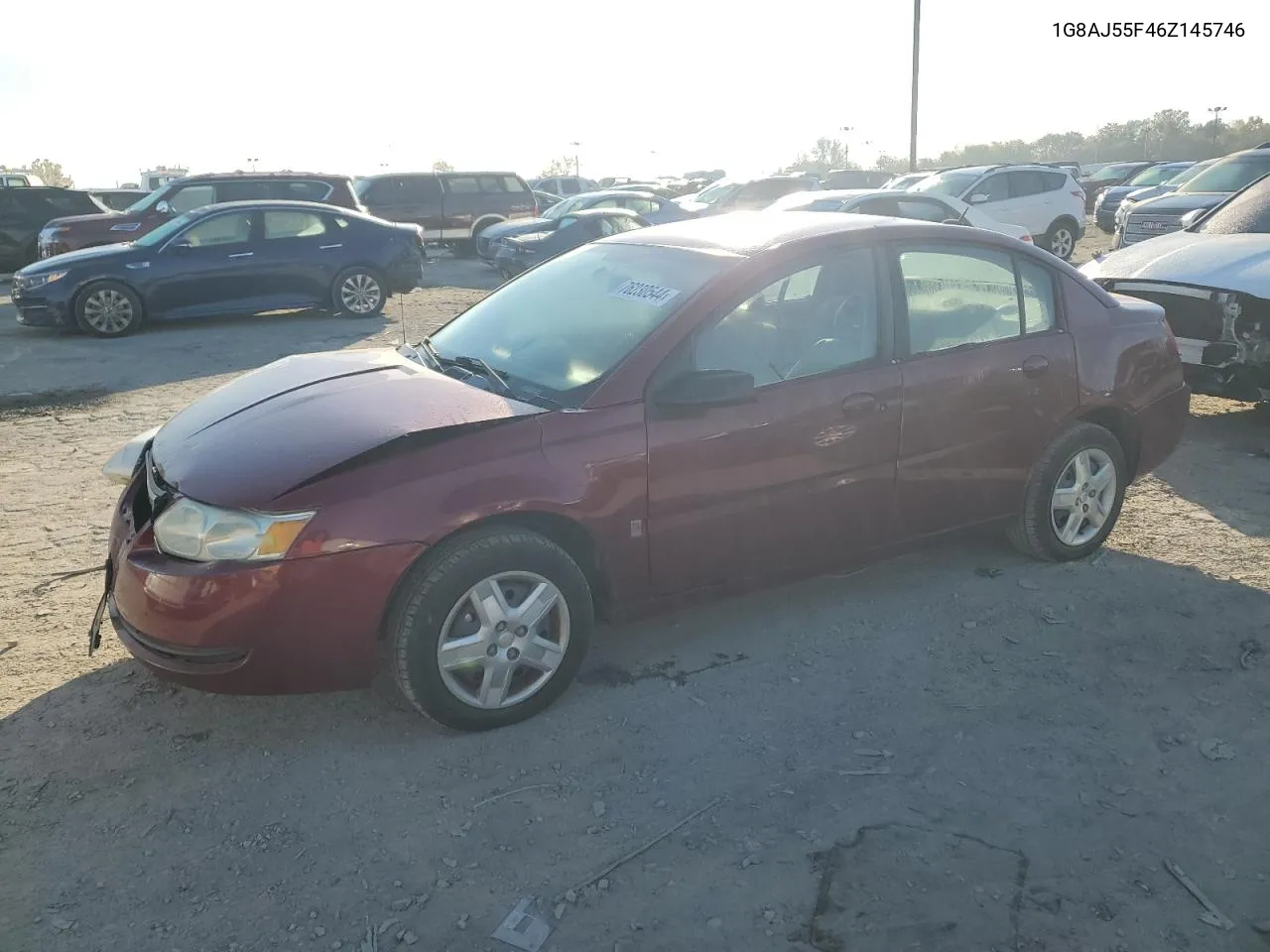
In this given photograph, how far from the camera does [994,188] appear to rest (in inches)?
685

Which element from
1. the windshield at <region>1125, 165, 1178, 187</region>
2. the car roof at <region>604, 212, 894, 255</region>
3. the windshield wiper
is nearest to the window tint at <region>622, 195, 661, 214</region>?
the windshield at <region>1125, 165, 1178, 187</region>

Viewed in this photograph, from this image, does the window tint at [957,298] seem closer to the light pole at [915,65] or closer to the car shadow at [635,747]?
the car shadow at [635,747]

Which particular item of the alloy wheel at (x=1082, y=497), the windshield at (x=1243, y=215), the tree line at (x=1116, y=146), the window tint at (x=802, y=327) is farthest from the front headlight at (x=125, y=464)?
the tree line at (x=1116, y=146)

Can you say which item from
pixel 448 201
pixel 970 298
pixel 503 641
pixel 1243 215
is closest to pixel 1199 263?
pixel 1243 215

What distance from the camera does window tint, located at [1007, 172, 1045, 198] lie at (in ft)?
57.8

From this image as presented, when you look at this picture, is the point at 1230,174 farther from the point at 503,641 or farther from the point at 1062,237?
the point at 503,641

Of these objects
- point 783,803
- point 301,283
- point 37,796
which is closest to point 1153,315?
point 783,803

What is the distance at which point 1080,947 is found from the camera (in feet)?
8.42

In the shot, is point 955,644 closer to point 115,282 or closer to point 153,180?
point 115,282

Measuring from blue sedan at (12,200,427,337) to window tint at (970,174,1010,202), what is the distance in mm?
9419

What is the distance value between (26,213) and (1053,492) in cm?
1815

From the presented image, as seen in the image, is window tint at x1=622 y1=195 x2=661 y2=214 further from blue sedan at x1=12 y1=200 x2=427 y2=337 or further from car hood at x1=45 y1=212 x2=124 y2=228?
car hood at x1=45 y1=212 x2=124 y2=228

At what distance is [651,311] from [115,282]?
955cm

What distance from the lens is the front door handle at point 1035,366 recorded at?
4.56 metres
